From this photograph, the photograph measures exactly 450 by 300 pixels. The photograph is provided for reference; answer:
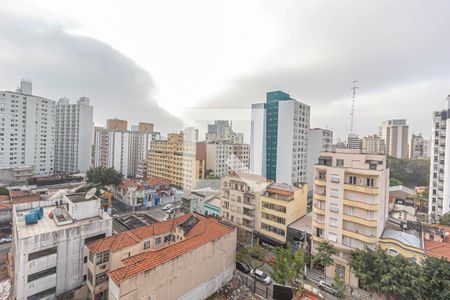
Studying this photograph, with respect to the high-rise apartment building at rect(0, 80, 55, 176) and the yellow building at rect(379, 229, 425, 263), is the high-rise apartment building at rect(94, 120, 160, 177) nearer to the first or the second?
the high-rise apartment building at rect(0, 80, 55, 176)

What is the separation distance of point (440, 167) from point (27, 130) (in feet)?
143

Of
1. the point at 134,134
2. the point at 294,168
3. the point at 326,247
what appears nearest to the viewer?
the point at 326,247

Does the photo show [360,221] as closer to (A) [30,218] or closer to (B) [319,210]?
(B) [319,210]

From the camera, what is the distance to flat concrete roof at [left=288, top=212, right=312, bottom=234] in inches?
448

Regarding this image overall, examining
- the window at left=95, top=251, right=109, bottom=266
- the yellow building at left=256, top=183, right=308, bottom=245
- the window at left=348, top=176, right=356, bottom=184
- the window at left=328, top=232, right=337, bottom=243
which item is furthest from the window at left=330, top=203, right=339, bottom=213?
the window at left=95, top=251, right=109, bottom=266

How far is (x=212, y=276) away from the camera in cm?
838

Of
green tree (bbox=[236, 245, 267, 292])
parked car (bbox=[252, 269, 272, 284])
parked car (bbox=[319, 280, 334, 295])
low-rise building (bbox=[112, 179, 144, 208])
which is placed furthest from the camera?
low-rise building (bbox=[112, 179, 144, 208])

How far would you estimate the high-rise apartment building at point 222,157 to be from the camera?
2207cm

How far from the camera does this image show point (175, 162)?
84.3 feet

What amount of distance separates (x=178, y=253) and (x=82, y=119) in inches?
1240

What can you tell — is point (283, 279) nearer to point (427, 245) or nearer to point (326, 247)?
point (326, 247)

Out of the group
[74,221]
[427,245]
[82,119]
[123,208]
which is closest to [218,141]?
[123,208]

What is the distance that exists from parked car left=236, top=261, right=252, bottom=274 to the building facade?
37.3ft

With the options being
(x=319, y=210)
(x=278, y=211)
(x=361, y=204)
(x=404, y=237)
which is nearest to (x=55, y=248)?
(x=278, y=211)
